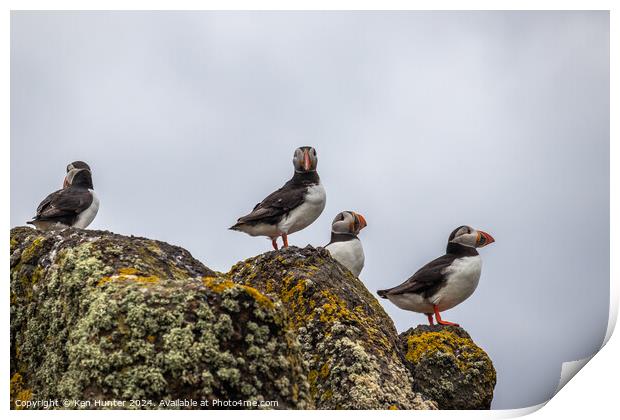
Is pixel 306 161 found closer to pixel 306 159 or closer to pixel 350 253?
pixel 306 159

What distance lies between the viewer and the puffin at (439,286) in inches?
458

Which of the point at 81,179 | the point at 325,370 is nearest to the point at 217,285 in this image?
the point at 325,370

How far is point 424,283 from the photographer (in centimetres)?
1162

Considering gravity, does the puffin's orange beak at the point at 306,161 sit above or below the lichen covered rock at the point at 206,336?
above

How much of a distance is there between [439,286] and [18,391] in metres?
6.14

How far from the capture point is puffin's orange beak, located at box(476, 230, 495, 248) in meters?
12.3

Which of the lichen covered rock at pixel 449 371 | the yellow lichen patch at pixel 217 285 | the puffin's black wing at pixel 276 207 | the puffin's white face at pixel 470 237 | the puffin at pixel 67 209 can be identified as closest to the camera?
the yellow lichen patch at pixel 217 285

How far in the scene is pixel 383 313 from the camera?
9.27 metres

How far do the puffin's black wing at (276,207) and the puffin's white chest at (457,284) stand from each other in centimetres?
240

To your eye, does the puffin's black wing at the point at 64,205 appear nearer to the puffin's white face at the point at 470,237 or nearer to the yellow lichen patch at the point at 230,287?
the puffin's white face at the point at 470,237

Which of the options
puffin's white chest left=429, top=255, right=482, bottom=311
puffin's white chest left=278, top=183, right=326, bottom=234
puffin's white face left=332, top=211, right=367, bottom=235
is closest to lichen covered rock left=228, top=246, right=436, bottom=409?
puffin's white chest left=429, top=255, right=482, bottom=311

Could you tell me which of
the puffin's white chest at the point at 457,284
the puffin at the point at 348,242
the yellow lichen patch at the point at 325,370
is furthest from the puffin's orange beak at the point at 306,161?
the yellow lichen patch at the point at 325,370
